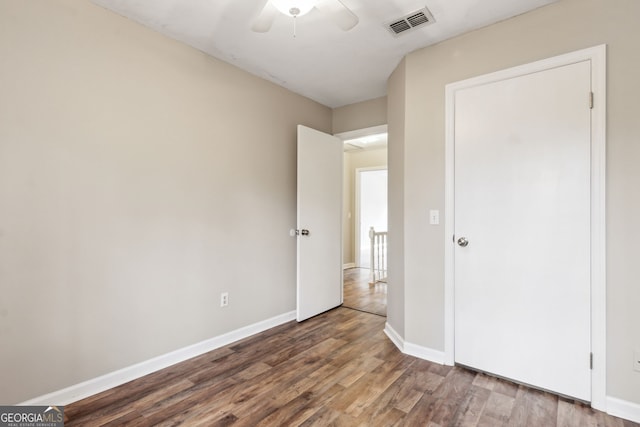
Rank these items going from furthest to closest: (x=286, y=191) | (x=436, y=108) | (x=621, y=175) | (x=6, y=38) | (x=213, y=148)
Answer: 1. (x=286, y=191)
2. (x=213, y=148)
3. (x=436, y=108)
4. (x=621, y=175)
5. (x=6, y=38)

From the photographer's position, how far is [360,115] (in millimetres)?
3730

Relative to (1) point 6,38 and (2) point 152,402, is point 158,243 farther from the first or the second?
(1) point 6,38

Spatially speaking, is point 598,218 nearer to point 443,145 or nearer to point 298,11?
point 443,145

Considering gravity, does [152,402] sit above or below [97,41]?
below

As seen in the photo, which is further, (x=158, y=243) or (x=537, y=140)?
(x=158, y=243)

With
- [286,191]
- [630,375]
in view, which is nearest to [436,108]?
[286,191]

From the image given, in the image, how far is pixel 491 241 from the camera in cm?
219

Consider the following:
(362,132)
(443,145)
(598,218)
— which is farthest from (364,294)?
(598,218)

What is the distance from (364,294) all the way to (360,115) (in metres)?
2.46

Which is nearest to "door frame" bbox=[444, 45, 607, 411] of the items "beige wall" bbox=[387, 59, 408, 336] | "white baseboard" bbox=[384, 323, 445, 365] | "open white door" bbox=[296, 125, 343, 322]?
"white baseboard" bbox=[384, 323, 445, 365]

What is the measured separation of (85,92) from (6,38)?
0.40 m

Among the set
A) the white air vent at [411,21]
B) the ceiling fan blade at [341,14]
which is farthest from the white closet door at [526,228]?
the ceiling fan blade at [341,14]

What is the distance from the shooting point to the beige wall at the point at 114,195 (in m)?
1.72

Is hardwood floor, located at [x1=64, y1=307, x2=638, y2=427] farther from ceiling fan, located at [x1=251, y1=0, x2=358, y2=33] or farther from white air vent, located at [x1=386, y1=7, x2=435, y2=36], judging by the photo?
white air vent, located at [x1=386, y1=7, x2=435, y2=36]
